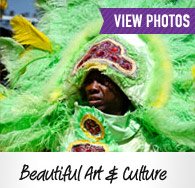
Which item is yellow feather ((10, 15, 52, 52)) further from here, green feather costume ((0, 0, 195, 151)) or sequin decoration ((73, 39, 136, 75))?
sequin decoration ((73, 39, 136, 75))

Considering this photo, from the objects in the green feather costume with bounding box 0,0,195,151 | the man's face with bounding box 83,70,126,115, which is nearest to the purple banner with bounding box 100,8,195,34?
the green feather costume with bounding box 0,0,195,151

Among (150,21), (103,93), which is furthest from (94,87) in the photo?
(150,21)

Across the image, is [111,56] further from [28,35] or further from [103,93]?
[28,35]

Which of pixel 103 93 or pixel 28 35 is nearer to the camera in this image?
pixel 103 93

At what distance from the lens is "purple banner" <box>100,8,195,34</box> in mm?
1280

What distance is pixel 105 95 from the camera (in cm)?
122

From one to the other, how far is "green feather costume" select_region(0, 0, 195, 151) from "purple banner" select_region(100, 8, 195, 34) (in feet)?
0.05

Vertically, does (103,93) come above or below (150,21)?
below

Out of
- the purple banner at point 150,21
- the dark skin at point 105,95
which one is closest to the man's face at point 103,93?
the dark skin at point 105,95

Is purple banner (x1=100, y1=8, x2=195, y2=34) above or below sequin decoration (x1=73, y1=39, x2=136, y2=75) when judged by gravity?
above

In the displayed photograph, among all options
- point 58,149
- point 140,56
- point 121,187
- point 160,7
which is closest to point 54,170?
point 58,149

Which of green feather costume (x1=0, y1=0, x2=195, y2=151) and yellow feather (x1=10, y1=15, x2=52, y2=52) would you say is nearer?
green feather costume (x1=0, y1=0, x2=195, y2=151)

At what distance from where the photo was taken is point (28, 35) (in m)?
1.37

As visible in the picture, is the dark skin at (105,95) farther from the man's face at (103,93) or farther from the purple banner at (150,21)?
the purple banner at (150,21)
